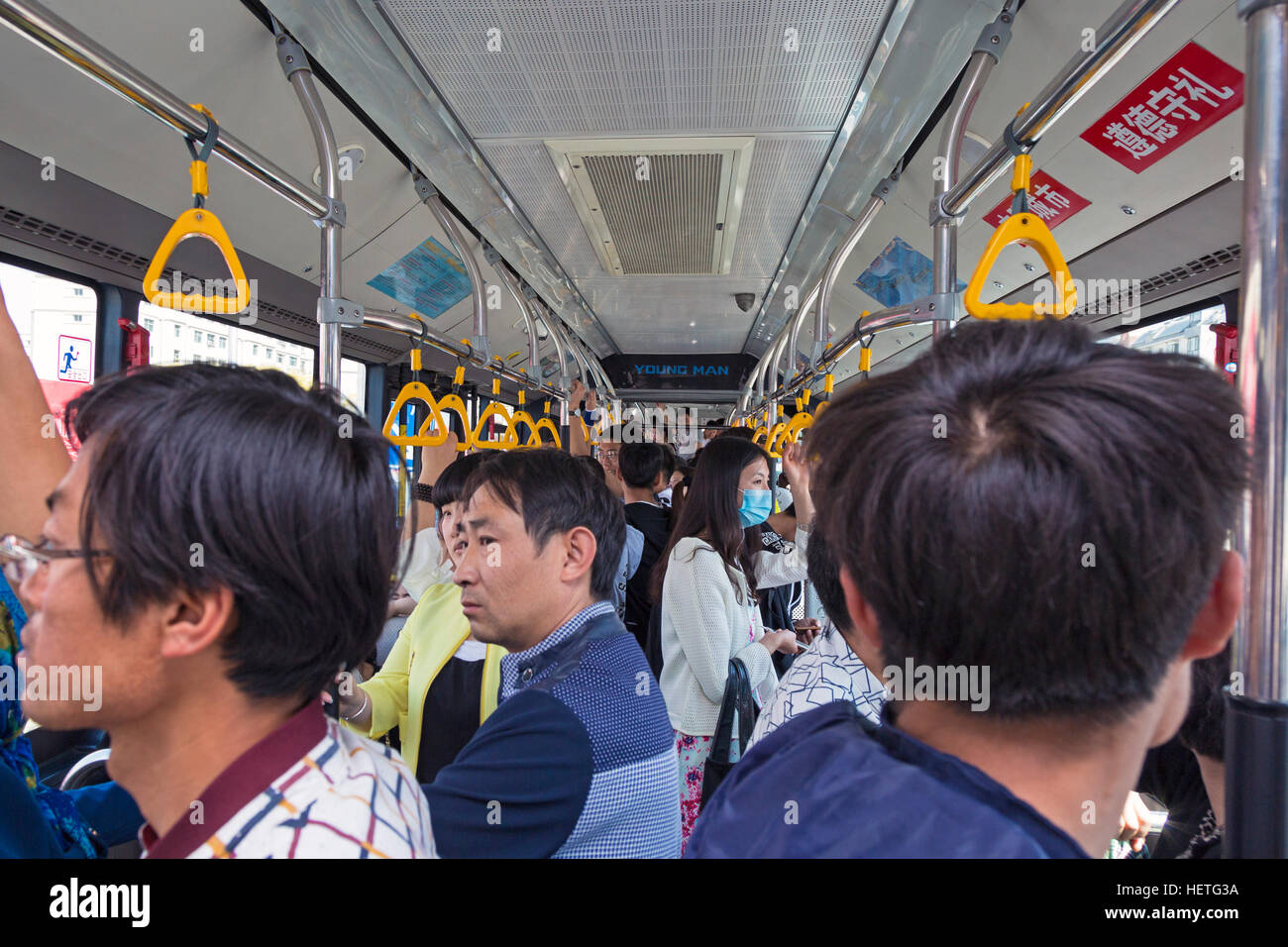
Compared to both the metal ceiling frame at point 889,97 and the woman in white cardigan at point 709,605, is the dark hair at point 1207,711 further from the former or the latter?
the metal ceiling frame at point 889,97

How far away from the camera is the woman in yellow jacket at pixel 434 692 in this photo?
70.9 inches

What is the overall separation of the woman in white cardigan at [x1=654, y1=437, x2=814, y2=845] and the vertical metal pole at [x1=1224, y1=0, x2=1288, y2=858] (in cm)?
145

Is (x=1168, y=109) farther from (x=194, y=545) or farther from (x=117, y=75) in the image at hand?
(x=194, y=545)

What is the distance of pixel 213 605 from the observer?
2.49 ft

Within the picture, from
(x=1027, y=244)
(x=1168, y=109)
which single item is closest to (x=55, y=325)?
(x=1027, y=244)

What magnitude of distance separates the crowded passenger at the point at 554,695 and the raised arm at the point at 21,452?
0.75 meters

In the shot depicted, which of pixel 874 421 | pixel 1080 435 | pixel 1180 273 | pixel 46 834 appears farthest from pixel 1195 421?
pixel 1180 273

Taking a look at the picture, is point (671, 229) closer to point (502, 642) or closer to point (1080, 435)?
point (502, 642)

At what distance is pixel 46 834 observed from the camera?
111cm

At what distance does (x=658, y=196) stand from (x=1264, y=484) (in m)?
3.36

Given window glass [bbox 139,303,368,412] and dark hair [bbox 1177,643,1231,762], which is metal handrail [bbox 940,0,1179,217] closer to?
dark hair [bbox 1177,643,1231,762]

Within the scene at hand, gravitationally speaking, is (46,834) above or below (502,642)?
below

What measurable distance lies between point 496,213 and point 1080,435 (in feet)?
12.3

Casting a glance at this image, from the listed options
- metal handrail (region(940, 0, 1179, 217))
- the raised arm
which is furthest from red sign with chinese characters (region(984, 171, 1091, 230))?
the raised arm
